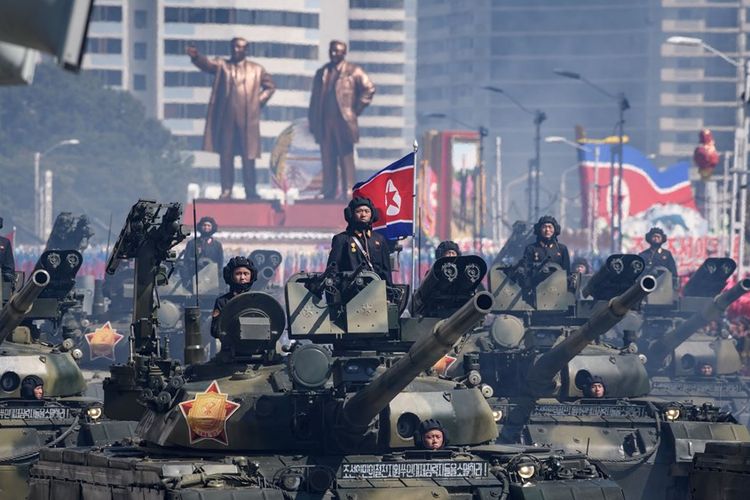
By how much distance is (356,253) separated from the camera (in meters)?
25.0

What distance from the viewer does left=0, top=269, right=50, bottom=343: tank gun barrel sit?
27.2 m

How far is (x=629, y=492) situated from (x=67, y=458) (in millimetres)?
9148

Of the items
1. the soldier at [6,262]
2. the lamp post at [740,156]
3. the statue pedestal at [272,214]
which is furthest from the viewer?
the statue pedestal at [272,214]

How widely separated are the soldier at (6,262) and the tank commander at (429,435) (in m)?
11.3

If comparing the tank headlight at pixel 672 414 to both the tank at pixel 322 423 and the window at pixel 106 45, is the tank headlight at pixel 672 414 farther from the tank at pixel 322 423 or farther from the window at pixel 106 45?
the window at pixel 106 45

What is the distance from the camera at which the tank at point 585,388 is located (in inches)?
1158

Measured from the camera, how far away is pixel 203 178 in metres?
179

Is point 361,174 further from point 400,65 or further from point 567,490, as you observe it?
point 567,490

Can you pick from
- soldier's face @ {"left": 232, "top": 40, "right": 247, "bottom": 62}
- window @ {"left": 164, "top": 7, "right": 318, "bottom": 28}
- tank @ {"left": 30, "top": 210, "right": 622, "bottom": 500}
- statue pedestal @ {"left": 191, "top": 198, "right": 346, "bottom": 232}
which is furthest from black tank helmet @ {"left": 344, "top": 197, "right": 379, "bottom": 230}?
window @ {"left": 164, "top": 7, "right": 318, "bottom": 28}

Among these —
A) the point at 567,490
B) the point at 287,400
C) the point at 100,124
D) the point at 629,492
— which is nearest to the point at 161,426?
the point at 287,400

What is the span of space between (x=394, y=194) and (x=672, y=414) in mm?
5432

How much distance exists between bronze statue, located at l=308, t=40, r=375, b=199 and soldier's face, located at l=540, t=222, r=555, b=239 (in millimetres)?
79041

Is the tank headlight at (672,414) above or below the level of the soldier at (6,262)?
below

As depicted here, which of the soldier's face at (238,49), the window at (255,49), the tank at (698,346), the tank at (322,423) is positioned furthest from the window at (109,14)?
the tank at (322,423)
